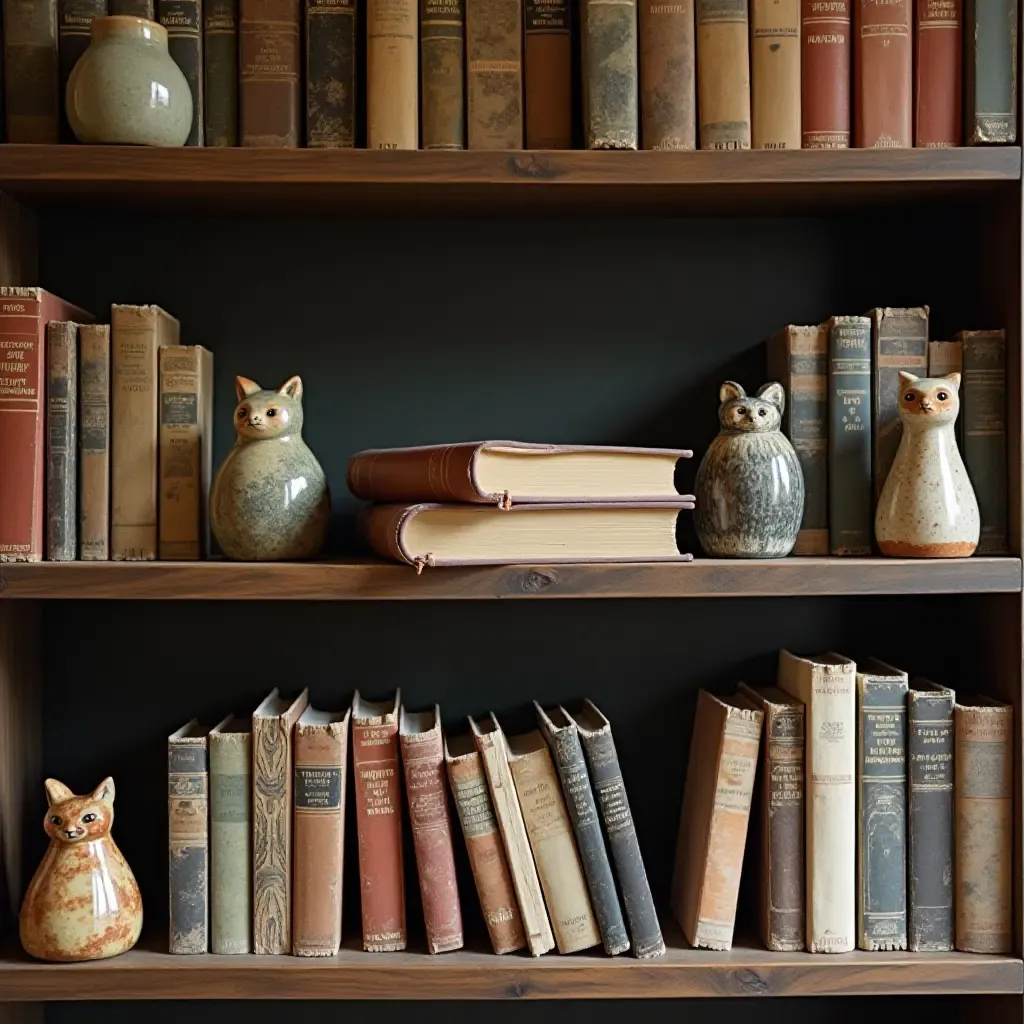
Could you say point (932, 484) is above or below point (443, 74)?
below

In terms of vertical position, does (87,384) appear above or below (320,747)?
above

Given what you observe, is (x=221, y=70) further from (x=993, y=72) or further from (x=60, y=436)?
(x=993, y=72)

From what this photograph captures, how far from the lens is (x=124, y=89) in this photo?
105cm

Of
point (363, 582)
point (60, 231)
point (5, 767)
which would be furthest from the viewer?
point (60, 231)

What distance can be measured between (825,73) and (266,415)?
62 cm

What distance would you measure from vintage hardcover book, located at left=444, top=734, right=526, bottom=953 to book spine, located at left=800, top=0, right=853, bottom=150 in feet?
2.23

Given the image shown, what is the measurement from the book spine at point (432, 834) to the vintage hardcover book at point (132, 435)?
322 millimetres

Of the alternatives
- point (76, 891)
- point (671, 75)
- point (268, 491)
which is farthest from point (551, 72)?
point (76, 891)

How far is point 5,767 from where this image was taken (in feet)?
3.81

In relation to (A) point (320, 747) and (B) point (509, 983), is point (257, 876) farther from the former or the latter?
(B) point (509, 983)

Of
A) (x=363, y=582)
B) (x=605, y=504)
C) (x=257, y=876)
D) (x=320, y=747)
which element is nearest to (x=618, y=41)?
(x=605, y=504)

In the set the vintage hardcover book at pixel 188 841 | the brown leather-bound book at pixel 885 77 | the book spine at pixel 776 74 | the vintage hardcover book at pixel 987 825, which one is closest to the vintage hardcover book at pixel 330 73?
the book spine at pixel 776 74

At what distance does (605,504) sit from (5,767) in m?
0.65

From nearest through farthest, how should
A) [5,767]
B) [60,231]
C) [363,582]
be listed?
[363,582] → [5,767] → [60,231]
